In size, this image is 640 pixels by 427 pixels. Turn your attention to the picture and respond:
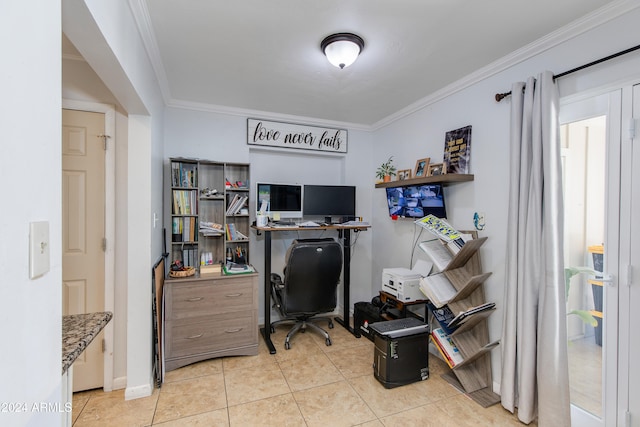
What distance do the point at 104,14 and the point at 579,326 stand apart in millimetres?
3065

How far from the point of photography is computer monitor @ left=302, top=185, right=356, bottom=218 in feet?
11.1

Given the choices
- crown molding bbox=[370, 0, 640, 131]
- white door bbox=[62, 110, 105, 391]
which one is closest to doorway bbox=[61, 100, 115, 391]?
white door bbox=[62, 110, 105, 391]

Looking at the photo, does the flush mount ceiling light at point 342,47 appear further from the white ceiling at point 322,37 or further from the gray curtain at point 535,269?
the gray curtain at point 535,269

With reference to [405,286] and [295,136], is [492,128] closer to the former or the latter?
[405,286]

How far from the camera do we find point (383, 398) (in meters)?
2.14

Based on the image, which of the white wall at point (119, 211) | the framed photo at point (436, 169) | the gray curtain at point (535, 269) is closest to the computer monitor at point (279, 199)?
the white wall at point (119, 211)

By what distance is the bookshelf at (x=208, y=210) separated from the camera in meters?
2.88

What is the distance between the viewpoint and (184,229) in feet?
9.53

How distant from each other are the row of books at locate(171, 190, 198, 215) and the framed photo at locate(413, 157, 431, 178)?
2.25 metres

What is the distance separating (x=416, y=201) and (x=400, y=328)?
3.99 feet

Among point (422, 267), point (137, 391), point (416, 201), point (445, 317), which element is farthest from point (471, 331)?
point (137, 391)
